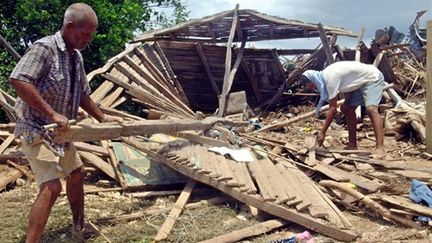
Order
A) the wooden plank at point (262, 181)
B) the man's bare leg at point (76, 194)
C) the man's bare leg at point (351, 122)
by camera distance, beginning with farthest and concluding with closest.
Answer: the man's bare leg at point (351, 122)
the wooden plank at point (262, 181)
the man's bare leg at point (76, 194)

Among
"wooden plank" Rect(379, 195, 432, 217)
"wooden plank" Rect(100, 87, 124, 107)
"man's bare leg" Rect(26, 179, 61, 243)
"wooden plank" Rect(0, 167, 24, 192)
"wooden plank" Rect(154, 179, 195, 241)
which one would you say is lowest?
"wooden plank" Rect(100, 87, 124, 107)

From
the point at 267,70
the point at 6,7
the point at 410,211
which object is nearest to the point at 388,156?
the point at 410,211

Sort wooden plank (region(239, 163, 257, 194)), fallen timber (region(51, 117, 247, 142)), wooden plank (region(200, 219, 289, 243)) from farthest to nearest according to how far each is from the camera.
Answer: wooden plank (region(239, 163, 257, 194)) < wooden plank (region(200, 219, 289, 243)) < fallen timber (region(51, 117, 247, 142))

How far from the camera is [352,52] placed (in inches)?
449

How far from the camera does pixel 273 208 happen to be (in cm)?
449

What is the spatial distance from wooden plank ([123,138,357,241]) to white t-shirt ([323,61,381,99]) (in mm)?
2918

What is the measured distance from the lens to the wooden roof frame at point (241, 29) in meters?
10.4

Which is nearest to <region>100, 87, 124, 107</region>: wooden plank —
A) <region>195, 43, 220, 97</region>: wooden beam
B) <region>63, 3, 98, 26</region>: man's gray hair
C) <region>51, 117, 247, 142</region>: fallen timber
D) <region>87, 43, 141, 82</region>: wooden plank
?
<region>87, 43, 141, 82</region>: wooden plank

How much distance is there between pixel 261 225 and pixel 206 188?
3.90ft

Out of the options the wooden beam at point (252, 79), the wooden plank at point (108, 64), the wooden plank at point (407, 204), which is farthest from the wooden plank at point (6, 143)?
the wooden beam at point (252, 79)

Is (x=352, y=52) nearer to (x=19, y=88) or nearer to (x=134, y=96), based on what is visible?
(x=134, y=96)

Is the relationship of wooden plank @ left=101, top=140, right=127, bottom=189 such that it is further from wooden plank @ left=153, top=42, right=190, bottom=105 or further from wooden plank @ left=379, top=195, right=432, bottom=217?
wooden plank @ left=153, top=42, right=190, bottom=105

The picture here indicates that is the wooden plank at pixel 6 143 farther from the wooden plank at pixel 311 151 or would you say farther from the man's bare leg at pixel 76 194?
the wooden plank at pixel 311 151

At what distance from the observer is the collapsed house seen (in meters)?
4.64
